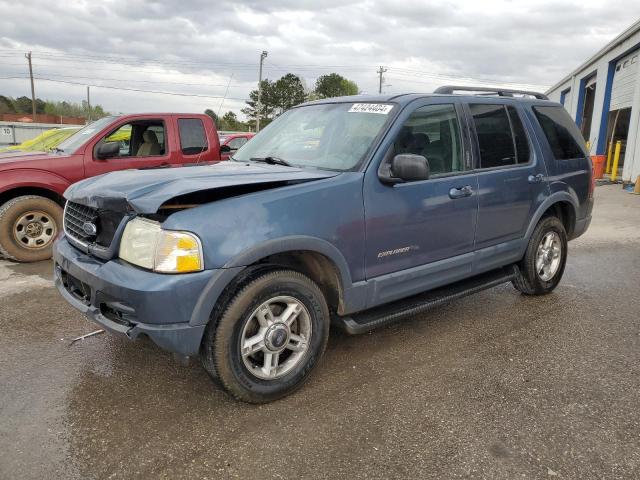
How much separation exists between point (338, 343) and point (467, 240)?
1293 mm

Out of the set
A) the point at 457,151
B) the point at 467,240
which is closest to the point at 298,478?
the point at 467,240

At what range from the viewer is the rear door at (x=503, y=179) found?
163 inches

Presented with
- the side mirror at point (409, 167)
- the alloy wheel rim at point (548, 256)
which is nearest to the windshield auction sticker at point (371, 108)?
the side mirror at point (409, 167)

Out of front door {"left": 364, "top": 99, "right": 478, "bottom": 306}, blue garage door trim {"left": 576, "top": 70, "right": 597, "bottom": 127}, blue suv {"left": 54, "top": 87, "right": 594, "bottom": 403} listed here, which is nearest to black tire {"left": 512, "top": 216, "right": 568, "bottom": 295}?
blue suv {"left": 54, "top": 87, "right": 594, "bottom": 403}

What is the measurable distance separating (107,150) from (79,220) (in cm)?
360

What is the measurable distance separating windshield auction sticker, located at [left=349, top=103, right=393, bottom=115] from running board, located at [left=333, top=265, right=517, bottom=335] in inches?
54.4

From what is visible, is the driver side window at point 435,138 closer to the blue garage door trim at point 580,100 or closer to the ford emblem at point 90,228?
the ford emblem at point 90,228

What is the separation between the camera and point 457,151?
3963 mm

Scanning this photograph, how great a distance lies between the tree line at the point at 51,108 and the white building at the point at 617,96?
239 ft

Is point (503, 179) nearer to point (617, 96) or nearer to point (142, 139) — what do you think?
point (142, 139)

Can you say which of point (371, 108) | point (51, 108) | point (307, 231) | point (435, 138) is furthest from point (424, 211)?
point (51, 108)

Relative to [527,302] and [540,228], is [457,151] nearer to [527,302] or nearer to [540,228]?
[540,228]

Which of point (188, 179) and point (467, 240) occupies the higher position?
point (188, 179)

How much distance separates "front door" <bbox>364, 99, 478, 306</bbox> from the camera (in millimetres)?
3363
